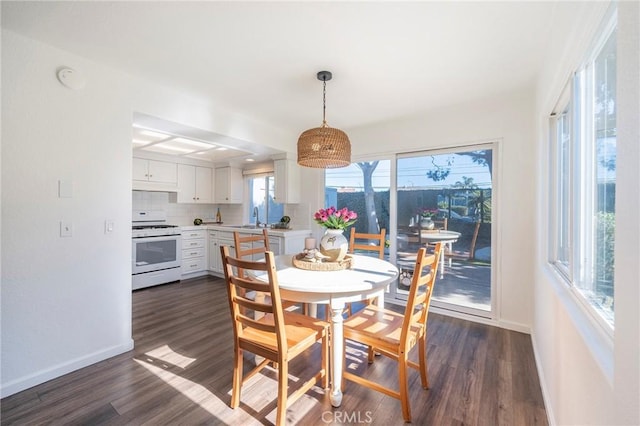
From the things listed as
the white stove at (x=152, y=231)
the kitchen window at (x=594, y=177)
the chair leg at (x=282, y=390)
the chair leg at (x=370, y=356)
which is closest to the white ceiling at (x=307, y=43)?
the kitchen window at (x=594, y=177)

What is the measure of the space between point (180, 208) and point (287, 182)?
2397 millimetres

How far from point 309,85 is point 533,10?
5.41 feet

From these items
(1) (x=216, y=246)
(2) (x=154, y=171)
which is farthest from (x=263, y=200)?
(2) (x=154, y=171)

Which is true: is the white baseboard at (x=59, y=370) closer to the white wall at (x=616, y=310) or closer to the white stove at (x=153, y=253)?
the white stove at (x=153, y=253)

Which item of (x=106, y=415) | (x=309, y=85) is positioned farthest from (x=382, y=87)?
(x=106, y=415)

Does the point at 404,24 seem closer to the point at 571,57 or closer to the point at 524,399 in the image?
the point at 571,57

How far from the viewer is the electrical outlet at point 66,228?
2041mm

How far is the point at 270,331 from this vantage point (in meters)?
1.48

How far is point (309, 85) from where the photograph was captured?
8.44 feet

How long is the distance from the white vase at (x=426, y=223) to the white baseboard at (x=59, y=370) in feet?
10.6

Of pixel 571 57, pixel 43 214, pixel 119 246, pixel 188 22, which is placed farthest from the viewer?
pixel 119 246

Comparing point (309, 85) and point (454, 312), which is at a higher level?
point (309, 85)

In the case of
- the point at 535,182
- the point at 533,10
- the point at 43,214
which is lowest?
the point at 43,214

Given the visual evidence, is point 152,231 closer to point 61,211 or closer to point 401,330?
point 61,211
